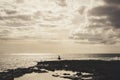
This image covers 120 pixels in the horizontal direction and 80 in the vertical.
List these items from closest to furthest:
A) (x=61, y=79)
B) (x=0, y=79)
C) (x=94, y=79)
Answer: (x=0, y=79)
(x=94, y=79)
(x=61, y=79)

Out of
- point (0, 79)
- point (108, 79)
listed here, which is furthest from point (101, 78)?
point (0, 79)

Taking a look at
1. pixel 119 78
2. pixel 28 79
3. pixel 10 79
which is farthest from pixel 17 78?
pixel 119 78

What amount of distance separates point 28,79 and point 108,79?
2342 centimetres

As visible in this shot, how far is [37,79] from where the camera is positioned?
75375 mm

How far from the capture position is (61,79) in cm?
7219

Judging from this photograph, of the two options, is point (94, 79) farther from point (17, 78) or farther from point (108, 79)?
point (17, 78)

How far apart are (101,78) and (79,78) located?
6.13 m

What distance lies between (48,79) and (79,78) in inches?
404

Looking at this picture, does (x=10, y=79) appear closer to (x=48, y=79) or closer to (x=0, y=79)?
(x=0, y=79)

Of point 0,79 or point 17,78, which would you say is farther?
point 17,78

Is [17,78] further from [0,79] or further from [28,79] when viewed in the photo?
[0,79]

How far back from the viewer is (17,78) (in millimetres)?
75312

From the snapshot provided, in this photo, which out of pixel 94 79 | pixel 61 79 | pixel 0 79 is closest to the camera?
pixel 0 79

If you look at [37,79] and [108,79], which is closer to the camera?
[108,79]
